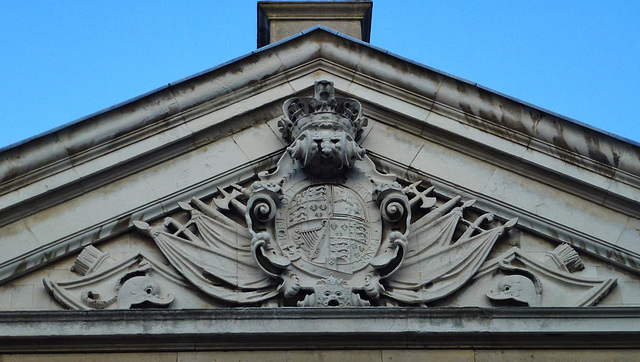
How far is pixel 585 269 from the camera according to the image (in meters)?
14.4

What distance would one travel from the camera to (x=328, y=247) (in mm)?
14148

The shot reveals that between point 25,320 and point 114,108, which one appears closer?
point 25,320

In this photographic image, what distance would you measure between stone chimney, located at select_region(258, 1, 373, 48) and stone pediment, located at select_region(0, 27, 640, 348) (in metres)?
1.23

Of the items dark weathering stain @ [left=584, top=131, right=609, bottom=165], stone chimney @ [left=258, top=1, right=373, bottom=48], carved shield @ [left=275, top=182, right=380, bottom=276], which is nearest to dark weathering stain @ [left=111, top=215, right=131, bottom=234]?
carved shield @ [left=275, top=182, right=380, bottom=276]

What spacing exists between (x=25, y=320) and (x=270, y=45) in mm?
3876

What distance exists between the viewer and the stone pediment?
46.1 ft

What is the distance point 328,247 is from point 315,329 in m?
0.97

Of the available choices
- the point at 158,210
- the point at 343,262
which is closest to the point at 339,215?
the point at 343,262

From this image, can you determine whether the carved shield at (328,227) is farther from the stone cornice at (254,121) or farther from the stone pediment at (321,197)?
the stone cornice at (254,121)

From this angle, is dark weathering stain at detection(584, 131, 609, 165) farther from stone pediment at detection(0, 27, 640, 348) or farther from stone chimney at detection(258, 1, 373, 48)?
stone chimney at detection(258, 1, 373, 48)

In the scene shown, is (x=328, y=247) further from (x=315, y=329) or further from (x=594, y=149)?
(x=594, y=149)

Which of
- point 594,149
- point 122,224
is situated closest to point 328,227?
point 122,224

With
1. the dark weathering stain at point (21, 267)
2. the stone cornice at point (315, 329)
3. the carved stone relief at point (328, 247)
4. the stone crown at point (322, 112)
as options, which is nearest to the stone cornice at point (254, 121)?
the dark weathering stain at point (21, 267)

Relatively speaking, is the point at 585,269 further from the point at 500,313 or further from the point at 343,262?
the point at 343,262
